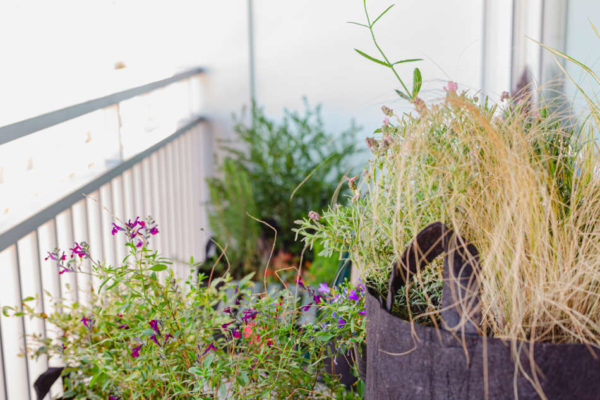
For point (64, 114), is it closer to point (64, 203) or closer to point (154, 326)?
point (64, 203)

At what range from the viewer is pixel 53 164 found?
223 centimetres

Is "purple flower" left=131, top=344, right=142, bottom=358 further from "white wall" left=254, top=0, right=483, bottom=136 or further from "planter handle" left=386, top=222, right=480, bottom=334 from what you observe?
"white wall" left=254, top=0, right=483, bottom=136

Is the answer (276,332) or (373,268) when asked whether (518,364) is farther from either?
(276,332)

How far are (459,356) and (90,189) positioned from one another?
1.54 metres

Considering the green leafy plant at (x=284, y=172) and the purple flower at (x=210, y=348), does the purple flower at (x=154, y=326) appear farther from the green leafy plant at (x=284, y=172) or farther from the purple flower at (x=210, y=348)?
the green leafy plant at (x=284, y=172)

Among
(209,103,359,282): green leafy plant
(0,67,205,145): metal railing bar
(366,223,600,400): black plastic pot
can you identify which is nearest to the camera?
(366,223,600,400): black plastic pot

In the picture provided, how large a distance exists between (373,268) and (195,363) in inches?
12.2

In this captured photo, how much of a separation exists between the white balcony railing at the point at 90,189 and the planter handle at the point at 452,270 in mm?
423

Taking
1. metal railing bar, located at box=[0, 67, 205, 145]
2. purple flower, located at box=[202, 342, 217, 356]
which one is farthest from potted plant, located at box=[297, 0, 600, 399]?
metal railing bar, located at box=[0, 67, 205, 145]

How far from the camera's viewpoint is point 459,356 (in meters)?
0.58

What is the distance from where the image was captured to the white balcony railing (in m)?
1.46

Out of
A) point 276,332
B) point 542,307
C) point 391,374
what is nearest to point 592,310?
point 542,307

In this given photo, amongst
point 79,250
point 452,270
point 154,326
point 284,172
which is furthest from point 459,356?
point 284,172

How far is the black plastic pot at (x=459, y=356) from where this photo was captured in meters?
0.56
